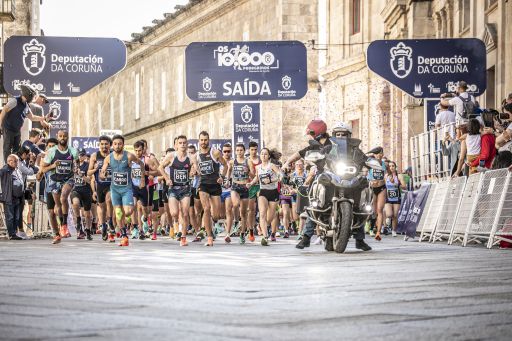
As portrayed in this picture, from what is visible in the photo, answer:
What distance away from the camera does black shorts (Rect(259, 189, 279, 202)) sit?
22.4m

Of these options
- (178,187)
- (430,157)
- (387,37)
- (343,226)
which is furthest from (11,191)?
(387,37)

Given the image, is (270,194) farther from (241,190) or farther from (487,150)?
(487,150)

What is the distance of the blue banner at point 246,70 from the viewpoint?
31.9 meters

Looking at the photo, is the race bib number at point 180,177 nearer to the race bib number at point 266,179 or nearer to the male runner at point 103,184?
the male runner at point 103,184

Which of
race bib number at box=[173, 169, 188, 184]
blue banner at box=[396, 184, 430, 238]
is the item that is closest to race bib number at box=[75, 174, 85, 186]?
race bib number at box=[173, 169, 188, 184]

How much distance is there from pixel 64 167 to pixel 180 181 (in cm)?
292

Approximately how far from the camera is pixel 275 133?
5491 centimetres

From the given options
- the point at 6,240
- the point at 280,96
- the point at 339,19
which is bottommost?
the point at 6,240

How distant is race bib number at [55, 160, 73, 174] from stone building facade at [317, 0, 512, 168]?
957cm

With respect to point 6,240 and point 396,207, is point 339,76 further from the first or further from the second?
point 6,240

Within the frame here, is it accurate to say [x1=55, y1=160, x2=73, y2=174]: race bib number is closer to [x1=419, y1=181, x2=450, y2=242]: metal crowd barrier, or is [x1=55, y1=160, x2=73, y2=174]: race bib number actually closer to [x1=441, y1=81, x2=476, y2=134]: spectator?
[x1=419, y1=181, x2=450, y2=242]: metal crowd barrier

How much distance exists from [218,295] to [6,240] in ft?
49.1

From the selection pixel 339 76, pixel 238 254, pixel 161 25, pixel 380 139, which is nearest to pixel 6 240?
pixel 238 254

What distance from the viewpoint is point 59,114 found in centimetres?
3031
